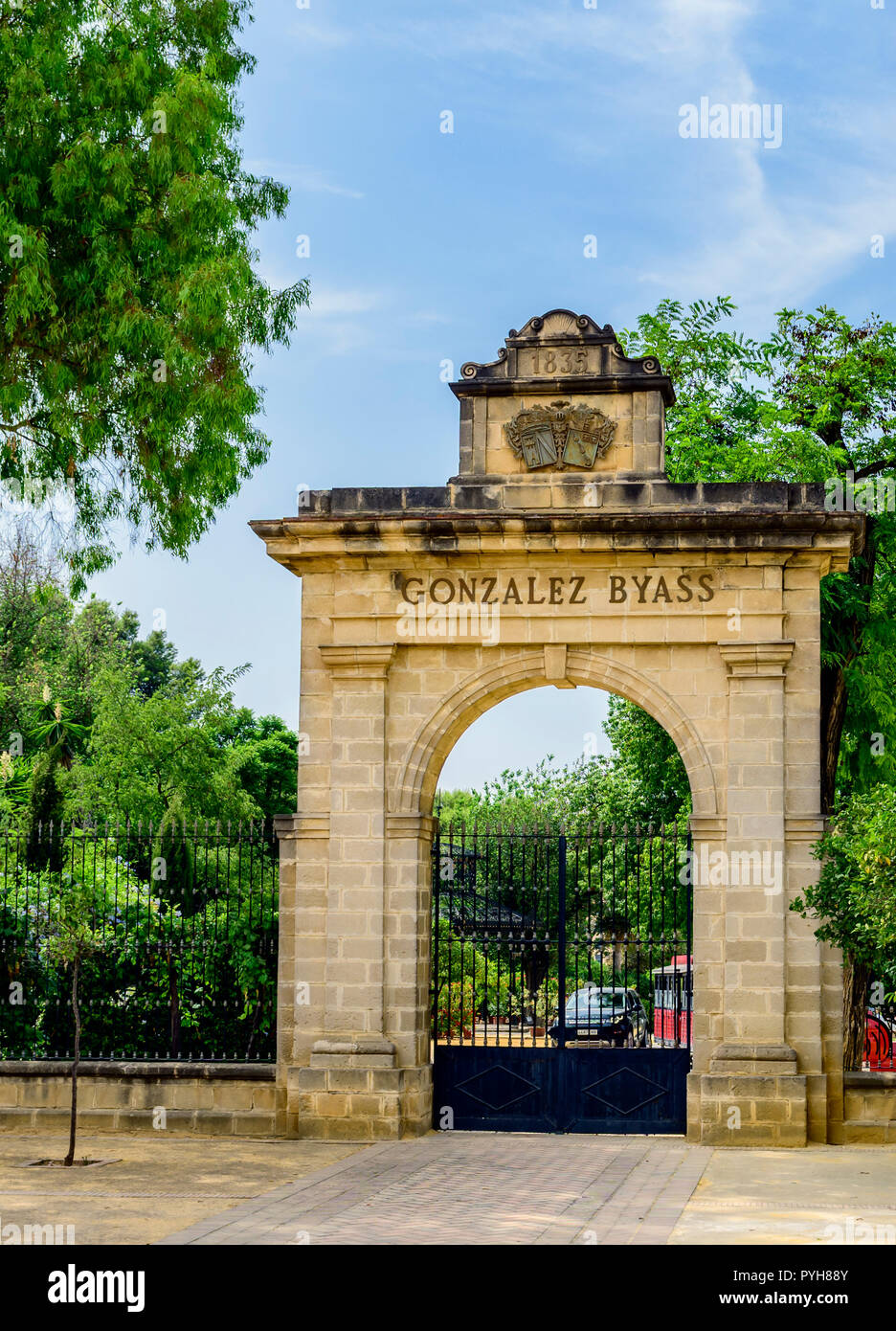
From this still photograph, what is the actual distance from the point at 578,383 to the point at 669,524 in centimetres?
164

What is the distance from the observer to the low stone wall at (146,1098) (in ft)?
47.5

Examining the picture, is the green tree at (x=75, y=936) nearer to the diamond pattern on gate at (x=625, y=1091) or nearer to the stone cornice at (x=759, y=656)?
the diamond pattern on gate at (x=625, y=1091)

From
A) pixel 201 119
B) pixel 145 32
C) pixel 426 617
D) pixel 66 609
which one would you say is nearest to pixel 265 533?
pixel 426 617

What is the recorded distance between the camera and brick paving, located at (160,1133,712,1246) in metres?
9.38

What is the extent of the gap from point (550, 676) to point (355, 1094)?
164 inches

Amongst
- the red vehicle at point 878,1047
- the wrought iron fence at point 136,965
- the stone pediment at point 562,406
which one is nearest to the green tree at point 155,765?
the wrought iron fence at point 136,965

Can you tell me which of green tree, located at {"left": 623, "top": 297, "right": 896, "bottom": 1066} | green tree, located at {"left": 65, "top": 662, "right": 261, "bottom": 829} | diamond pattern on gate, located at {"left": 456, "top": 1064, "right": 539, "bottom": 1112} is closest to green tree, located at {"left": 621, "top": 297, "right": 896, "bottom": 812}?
green tree, located at {"left": 623, "top": 297, "right": 896, "bottom": 1066}

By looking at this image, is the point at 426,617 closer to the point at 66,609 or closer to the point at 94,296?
the point at 94,296

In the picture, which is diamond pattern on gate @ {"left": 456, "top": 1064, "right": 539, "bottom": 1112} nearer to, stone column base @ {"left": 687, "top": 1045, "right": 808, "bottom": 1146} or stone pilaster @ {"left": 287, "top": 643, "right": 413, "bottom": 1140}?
stone pilaster @ {"left": 287, "top": 643, "right": 413, "bottom": 1140}

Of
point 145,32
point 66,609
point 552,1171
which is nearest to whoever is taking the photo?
point 552,1171

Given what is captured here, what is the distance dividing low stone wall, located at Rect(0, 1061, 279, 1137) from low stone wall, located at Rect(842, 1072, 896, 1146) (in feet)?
16.9

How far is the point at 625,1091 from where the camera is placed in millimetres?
14477

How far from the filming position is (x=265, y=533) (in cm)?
1479

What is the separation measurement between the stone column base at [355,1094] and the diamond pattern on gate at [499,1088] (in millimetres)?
761
